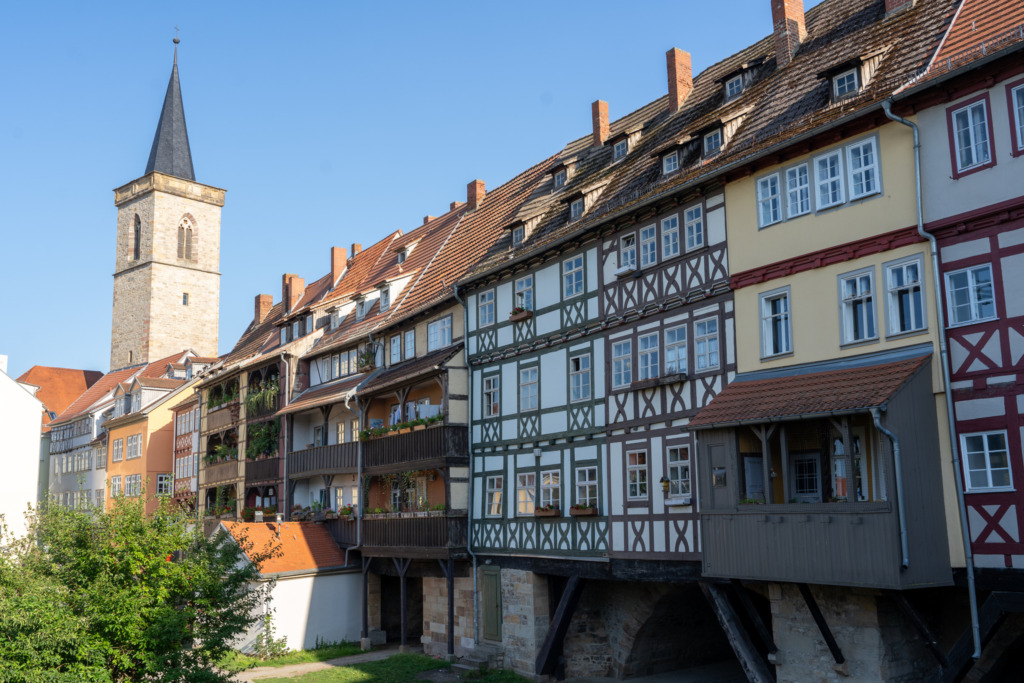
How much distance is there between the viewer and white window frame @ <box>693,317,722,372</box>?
62.6ft

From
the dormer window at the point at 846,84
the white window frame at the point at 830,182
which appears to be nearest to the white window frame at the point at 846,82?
the dormer window at the point at 846,84

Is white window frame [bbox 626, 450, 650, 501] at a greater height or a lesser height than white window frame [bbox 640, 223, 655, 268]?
lesser

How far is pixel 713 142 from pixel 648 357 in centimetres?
483

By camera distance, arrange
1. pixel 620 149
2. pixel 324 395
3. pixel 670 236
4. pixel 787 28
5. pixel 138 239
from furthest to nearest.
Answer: pixel 138 239 < pixel 324 395 < pixel 620 149 < pixel 787 28 < pixel 670 236

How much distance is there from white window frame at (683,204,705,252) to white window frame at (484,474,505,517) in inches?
354

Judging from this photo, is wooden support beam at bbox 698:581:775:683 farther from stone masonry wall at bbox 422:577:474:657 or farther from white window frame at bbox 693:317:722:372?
stone masonry wall at bbox 422:577:474:657

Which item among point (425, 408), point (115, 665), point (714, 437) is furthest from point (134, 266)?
point (714, 437)

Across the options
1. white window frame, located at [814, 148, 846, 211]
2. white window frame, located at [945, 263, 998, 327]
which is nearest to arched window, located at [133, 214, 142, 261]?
white window frame, located at [814, 148, 846, 211]

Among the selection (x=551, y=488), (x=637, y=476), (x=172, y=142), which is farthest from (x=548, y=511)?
(x=172, y=142)

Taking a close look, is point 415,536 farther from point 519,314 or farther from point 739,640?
point 739,640

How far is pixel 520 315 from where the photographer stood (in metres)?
25.3

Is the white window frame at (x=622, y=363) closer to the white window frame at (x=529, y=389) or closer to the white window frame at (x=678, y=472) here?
the white window frame at (x=678, y=472)

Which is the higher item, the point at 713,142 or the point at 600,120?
the point at 600,120

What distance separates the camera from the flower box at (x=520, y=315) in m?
25.0
